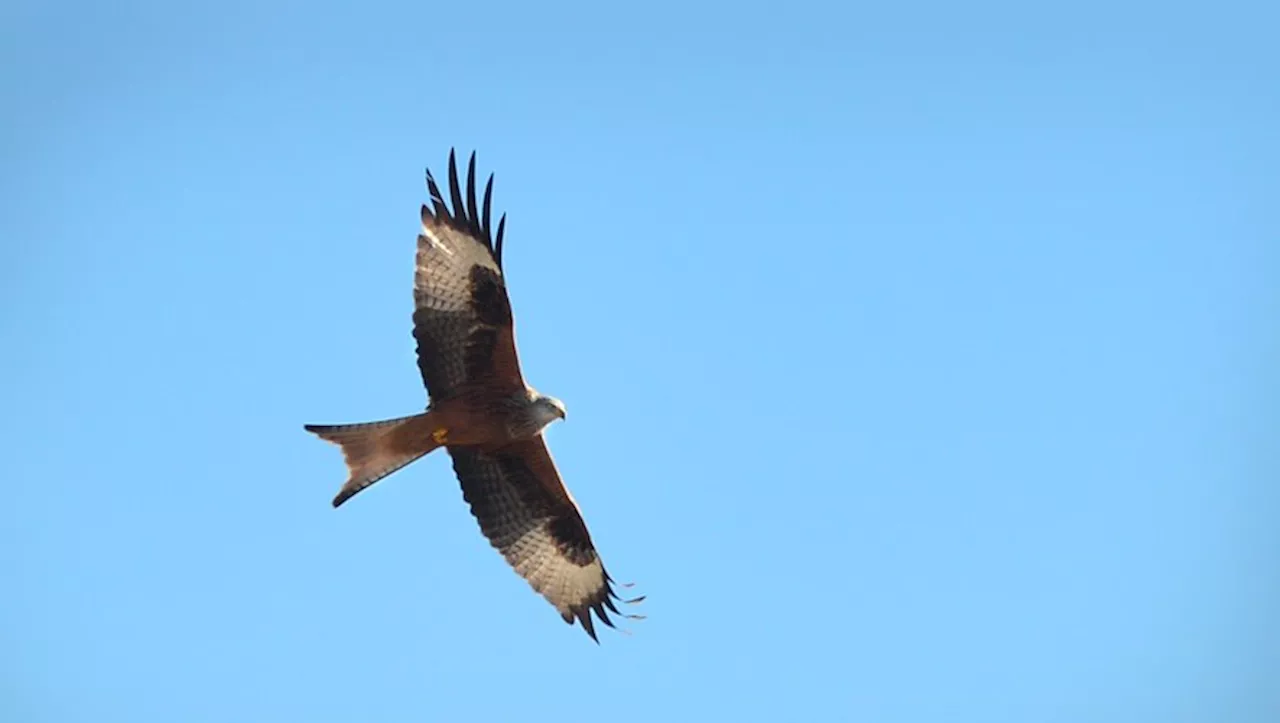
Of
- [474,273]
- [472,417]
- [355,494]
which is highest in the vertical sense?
[474,273]

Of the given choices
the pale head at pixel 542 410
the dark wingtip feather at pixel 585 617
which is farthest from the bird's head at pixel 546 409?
the dark wingtip feather at pixel 585 617

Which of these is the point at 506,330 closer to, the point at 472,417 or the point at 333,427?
the point at 472,417

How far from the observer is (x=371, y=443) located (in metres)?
10.5

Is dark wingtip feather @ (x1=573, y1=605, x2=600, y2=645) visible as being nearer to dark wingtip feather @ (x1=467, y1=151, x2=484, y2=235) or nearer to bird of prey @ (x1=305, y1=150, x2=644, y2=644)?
bird of prey @ (x1=305, y1=150, x2=644, y2=644)

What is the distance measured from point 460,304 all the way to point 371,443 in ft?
3.50

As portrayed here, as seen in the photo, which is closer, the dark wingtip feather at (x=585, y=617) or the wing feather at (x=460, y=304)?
the wing feather at (x=460, y=304)

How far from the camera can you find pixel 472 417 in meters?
10.6

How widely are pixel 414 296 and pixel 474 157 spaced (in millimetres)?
1021

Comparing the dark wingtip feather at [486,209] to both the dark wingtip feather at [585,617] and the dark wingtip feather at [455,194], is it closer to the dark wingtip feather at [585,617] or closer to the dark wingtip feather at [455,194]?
the dark wingtip feather at [455,194]

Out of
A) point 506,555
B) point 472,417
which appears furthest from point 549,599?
point 472,417

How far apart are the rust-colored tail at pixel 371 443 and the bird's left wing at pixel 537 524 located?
63 centimetres

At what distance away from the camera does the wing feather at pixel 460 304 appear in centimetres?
1042

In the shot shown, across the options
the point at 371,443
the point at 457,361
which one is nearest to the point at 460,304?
the point at 457,361

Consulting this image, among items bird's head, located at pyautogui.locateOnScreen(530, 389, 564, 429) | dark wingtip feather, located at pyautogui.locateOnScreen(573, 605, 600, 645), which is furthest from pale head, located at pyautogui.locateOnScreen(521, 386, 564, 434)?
dark wingtip feather, located at pyautogui.locateOnScreen(573, 605, 600, 645)
